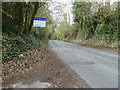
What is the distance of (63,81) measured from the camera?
3.95m

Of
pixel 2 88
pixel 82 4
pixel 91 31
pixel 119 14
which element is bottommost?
pixel 2 88

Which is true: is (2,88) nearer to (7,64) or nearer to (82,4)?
(7,64)

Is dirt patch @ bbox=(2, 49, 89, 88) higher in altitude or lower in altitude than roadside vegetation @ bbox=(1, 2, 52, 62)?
lower

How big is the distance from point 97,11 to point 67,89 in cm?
1652

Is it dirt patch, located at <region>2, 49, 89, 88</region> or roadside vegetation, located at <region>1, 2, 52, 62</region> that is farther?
roadside vegetation, located at <region>1, 2, 52, 62</region>

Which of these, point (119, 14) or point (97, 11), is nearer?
point (119, 14)

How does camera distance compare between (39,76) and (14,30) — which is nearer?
(39,76)

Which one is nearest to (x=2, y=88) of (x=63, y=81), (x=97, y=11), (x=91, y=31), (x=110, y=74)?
(x=63, y=81)

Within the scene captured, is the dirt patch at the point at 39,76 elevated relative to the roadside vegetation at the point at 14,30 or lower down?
lower down

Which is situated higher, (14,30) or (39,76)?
(14,30)

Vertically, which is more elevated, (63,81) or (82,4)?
(82,4)

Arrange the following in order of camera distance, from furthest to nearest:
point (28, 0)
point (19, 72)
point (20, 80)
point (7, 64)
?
point (28, 0)
point (7, 64)
point (19, 72)
point (20, 80)

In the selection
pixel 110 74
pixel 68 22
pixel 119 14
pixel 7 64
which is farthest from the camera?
pixel 68 22

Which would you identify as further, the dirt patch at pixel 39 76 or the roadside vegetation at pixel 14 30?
the roadside vegetation at pixel 14 30
